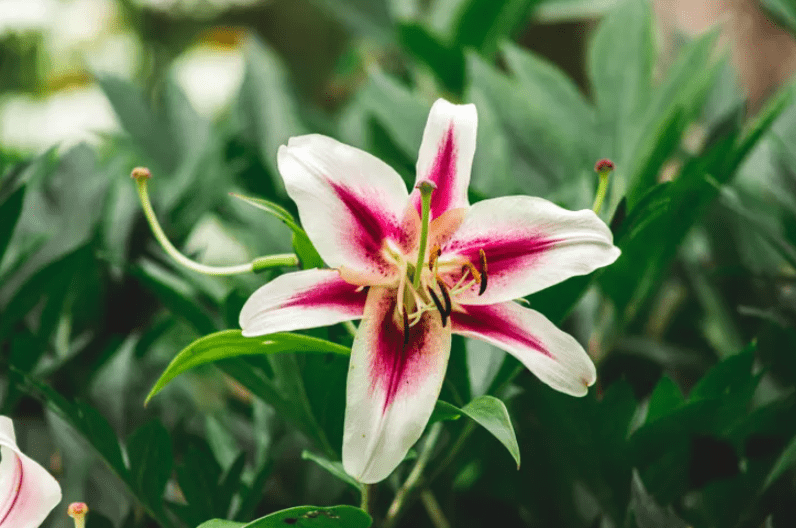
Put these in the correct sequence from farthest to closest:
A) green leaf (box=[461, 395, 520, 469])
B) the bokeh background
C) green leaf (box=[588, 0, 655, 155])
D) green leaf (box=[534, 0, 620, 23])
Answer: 1. green leaf (box=[534, 0, 620, 23])
2. green leaf (box=[588, 0, 655, 155])
3. the bokeh background
4. green leaf (box=[461, 395, 520, 469])

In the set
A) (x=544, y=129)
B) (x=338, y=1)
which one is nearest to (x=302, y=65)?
(x=338, y=1)

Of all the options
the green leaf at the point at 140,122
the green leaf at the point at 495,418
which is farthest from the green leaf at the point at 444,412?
the green leaf at the point at 140,122

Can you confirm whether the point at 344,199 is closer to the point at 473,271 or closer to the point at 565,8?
the point at 473,271

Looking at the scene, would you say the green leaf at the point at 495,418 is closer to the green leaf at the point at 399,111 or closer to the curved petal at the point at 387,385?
the curved petal at the point at 387,385

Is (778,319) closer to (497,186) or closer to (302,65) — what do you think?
(497,186)

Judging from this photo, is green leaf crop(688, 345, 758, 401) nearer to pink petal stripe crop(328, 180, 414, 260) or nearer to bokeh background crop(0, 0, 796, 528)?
bokeh background crop(0, 0, 796, 528)

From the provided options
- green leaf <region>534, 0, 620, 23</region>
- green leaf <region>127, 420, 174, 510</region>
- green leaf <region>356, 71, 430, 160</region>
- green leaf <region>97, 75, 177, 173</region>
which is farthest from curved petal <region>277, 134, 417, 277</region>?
green leaf <region>534, 0, 620, 23</region>
